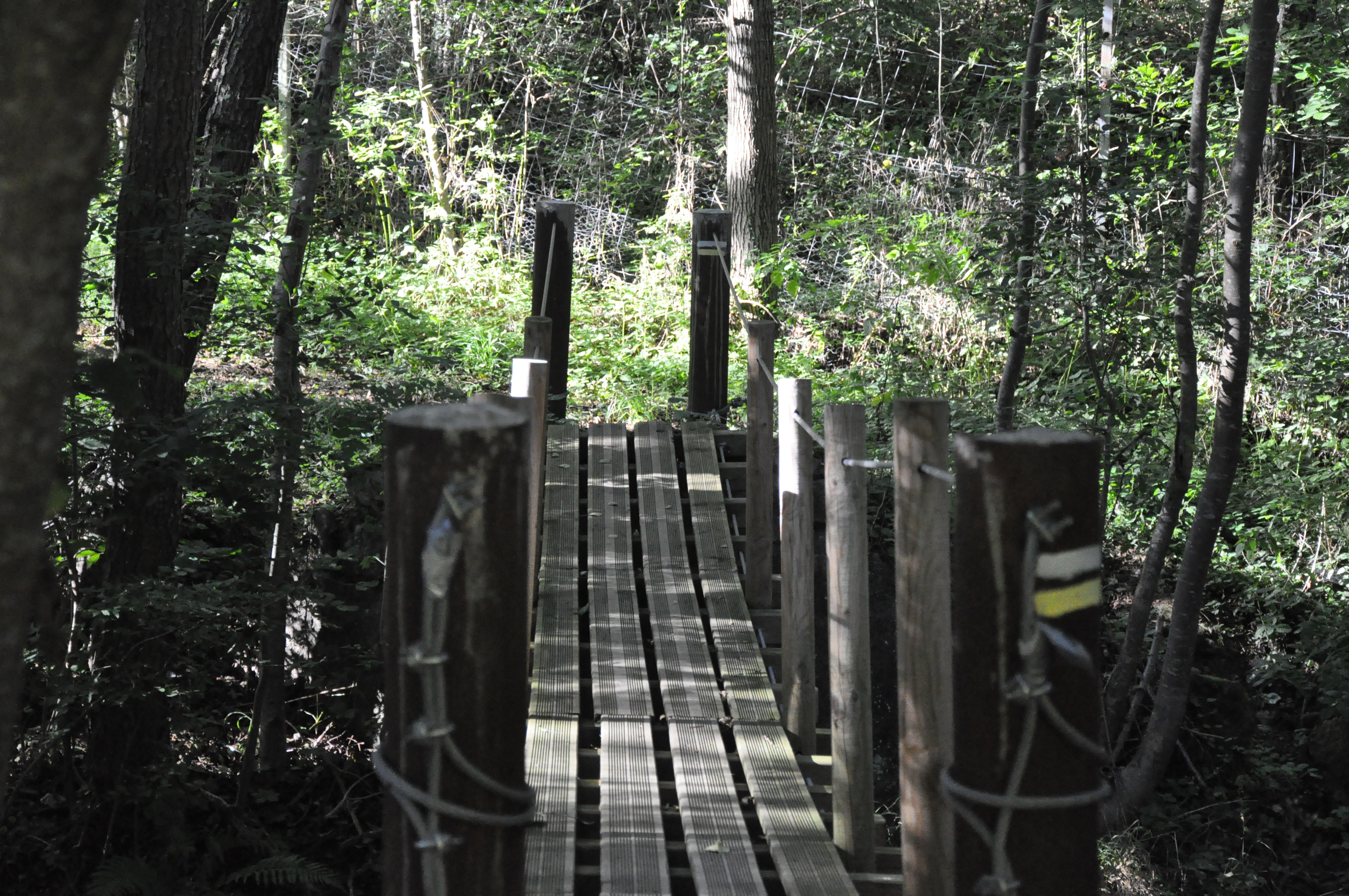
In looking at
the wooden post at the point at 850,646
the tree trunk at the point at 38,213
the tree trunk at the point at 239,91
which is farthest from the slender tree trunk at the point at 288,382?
the tree trunk at the point at 38,213

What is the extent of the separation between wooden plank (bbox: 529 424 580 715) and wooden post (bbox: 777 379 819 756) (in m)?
0.73

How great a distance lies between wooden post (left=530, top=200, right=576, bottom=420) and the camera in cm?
635

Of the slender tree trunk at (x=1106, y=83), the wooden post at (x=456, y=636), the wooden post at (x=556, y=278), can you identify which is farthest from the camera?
the wooden post at (x=556, y=278)

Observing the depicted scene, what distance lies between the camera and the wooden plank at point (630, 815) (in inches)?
110

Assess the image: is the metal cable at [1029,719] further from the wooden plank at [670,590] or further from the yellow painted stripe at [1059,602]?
the wooden plank at [670,590]

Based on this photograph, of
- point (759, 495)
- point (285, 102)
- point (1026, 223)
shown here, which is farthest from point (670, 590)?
point (285, 102)

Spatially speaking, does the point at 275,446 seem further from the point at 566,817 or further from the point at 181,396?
the point at 566,817

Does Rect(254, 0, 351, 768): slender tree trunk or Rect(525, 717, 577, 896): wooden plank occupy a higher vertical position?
Rect(254, 0, 351, 768): slender tree trunk

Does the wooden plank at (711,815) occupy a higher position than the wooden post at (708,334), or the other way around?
the wooden post at (708,334)

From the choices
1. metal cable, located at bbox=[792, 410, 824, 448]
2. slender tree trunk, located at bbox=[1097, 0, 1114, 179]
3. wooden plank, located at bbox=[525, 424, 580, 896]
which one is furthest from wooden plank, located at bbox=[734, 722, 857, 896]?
slender tree trunk, located at bbox=[1097, 0, 1114, 179]

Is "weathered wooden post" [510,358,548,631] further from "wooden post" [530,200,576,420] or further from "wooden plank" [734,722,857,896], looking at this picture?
"wooden post" [530,200,576,420]

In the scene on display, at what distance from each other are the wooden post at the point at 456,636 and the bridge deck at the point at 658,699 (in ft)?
2.80

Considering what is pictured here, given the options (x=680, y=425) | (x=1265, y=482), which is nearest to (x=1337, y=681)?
(x=1265, y=482)

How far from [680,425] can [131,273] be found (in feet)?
10.2
